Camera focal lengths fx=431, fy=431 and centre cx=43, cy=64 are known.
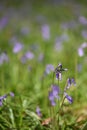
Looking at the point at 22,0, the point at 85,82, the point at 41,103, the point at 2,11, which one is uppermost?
the point at 22,0

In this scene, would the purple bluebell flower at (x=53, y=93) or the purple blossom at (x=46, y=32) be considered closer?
the purple bluebell flower at (x=53, y=93)

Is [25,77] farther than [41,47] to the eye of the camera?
No

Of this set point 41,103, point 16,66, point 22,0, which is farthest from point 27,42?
point 22,0

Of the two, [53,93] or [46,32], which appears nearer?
[53,93]

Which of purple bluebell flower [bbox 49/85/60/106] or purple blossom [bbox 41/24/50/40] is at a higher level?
purple blossom [bbox 41/24/50/40]

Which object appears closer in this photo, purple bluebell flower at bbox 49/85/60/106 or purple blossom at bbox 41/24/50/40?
purple bluebell flower at bbox 49/85/60/106

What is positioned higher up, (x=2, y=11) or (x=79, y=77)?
(x=2, y=11)

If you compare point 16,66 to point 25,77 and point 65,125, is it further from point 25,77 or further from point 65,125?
point 65,125

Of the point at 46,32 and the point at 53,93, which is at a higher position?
the point at 46,32

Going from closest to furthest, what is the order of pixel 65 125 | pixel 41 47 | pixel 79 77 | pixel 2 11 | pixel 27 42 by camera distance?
pixel 65 125 < pixel 79 77 < pixel 41 47 < pixel 27 42 < pixel 2 11

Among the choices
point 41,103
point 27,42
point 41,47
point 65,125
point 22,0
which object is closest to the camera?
point 65,125

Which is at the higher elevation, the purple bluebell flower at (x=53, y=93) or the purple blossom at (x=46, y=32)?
the purple blossom at (x=46, y=32)
